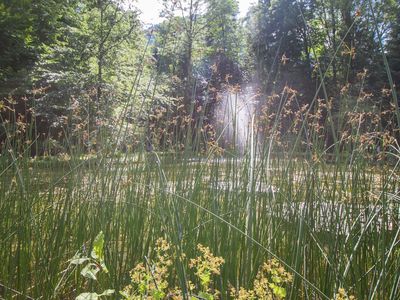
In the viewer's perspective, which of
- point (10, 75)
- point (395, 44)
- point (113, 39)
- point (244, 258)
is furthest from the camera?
point (395, 44)

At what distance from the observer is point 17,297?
4.52ft

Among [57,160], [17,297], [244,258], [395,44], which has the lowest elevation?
[17,297]

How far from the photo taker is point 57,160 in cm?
253

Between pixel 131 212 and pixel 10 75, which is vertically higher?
pixel 10 75

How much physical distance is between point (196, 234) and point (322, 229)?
473 millimetres

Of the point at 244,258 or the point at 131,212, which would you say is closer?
the point at 244,258

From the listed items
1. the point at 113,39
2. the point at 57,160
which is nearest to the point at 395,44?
the point at 113,39

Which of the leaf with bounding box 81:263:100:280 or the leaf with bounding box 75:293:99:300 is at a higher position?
the leaf with bounding box 81:263:100:280

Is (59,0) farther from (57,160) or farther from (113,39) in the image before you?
(57,160)

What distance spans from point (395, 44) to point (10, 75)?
1231 cm

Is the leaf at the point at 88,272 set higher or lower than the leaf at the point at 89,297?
higher

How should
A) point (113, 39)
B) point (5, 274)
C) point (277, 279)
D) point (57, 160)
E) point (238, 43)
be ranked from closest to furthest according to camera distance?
point (277, 279) → point (5, 274) → point (57, 160) → point (113, 39) → point (238, 43)

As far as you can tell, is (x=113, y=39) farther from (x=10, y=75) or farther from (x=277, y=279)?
(x=277, y=279)

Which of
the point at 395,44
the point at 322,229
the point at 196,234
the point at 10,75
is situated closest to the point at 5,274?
Result: the point at 196,234
